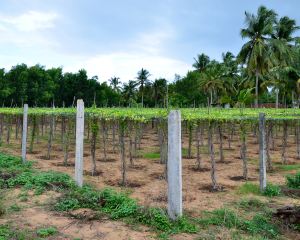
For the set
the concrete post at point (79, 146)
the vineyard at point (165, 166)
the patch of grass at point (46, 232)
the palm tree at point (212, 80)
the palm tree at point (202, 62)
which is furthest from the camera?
the palm tree at point (202, 62)

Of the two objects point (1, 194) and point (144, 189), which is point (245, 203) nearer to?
point (144, 189)

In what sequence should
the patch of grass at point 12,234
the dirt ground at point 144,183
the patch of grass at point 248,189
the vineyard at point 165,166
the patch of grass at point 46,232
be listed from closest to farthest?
the patch of grass at point 12,234 < the patch of grass at point 46,232 < the dirt ground at point 144,183 < the vineyard at point 165,166 < the patch of grass at point 248,189

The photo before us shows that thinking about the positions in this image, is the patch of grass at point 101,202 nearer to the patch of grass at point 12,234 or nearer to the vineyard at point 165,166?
the vineyard at point 165,166

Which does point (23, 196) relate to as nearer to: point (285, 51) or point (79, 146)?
point (79, 146)

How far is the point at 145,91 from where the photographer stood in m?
60.8

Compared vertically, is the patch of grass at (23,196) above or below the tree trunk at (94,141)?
below

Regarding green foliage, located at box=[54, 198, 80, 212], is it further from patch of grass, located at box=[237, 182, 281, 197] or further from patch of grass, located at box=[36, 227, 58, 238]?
patch of grass, located at box=[237, 182, 281, 197]

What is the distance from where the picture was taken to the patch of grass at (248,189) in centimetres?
893

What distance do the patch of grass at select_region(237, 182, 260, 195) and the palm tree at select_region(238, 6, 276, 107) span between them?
98.7ft

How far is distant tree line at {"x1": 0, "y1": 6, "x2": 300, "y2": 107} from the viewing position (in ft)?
128

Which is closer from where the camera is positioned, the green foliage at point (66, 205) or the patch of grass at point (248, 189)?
the green foliage at point (66, 205)

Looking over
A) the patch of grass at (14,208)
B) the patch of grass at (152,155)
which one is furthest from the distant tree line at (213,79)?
the patch of grass at (14,208)

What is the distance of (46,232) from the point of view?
563 cm

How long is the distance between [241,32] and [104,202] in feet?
120
